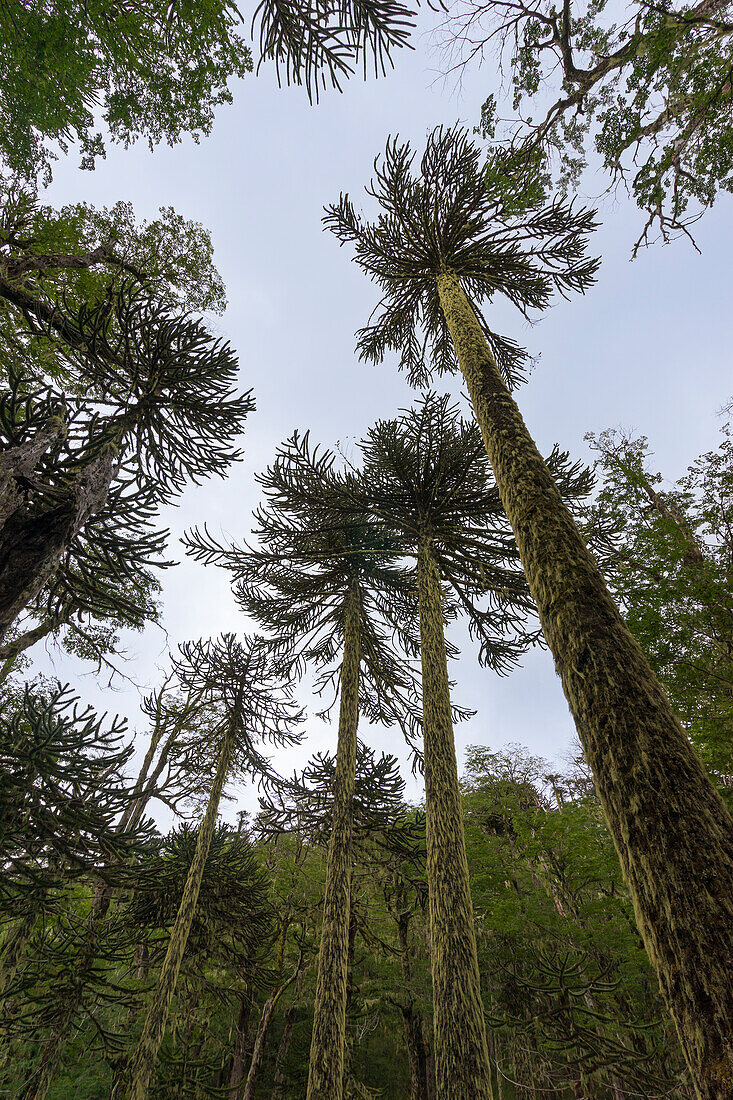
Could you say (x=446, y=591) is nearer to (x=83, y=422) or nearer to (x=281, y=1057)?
(x=83, y=422)

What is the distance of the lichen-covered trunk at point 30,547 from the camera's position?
3803mm

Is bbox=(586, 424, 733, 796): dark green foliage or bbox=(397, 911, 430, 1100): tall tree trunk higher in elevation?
bbox=(586, 424, 733, 796): dark green foliage

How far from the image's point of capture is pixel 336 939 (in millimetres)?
6453

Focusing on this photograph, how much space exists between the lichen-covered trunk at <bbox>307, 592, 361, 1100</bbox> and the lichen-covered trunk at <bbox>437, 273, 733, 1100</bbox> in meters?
6.66

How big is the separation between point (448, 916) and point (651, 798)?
4.64m

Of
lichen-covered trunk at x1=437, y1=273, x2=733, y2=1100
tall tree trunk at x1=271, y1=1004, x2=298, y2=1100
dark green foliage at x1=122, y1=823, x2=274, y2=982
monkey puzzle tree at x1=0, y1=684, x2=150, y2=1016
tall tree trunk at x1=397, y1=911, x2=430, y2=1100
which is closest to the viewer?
lichen-covered trunk at x1=437, y1=273, x2=733, y2=1100

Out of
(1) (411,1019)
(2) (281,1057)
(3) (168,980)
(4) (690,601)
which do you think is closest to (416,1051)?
(1) (411,1019)

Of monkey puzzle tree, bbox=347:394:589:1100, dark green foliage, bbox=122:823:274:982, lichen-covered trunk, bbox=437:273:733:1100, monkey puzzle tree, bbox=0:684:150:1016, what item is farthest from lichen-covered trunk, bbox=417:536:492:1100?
dark green foliage, bbox=122:823:274:982

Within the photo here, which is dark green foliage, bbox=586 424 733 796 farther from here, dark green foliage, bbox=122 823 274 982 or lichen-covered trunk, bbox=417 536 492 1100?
dark green foliage, bbox=122 823 274 982

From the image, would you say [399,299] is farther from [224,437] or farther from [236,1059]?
[236,1059]

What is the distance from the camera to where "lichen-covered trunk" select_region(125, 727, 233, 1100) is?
21.0ft

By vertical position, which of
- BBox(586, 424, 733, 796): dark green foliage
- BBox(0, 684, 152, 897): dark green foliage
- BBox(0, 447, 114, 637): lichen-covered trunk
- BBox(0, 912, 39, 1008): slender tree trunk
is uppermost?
BBox(586, 424, 733, 796): dark green foliage

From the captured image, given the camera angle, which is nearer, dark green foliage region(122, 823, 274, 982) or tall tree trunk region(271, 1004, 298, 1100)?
dark green foliage region(122, 823, 274, 982)

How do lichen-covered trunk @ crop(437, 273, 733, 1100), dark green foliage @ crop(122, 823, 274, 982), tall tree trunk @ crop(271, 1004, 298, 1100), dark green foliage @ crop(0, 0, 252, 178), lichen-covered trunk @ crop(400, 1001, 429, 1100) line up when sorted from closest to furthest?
lichen-covered trunk @ crop(437, 273, 733, 1100) < dark green foliage @ crop(0, 0, 252, 178) < dark green foliage @ crop(122, 823, 274, 982) < lichen-covered trunk @ crop(400, 1001, 429, 1100) < tall tree trunk @ crop(271, 1004, 298, 1100)
